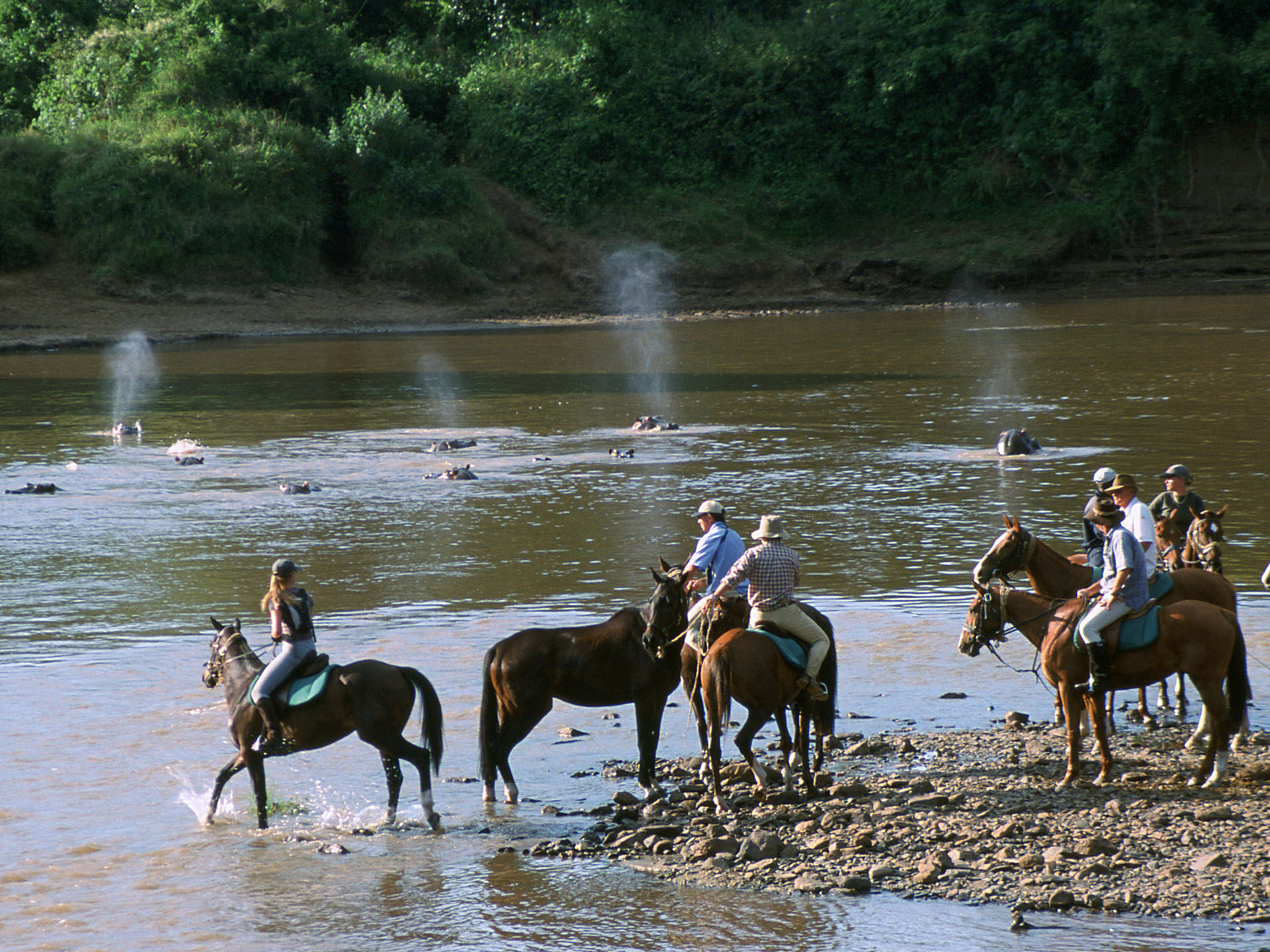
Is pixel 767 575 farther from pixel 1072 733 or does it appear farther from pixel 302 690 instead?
pixel 302 690

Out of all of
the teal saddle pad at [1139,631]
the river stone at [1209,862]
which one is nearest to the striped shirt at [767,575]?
the teal saddle pad at [1139,631]

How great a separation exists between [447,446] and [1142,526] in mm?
16337

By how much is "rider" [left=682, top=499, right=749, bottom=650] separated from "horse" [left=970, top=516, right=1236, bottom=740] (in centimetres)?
172

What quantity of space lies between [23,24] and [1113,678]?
207 ft

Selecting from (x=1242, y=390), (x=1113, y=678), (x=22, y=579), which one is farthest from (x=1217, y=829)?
(x=1242, y=390)

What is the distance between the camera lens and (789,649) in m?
9.35

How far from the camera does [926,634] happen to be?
1283 cm

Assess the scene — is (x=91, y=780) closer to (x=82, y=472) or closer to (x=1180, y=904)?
(x=1180, y=904)

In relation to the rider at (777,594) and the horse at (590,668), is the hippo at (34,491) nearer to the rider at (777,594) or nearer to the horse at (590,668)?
the horse at (590,668)

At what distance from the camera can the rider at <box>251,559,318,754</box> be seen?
9078 mm

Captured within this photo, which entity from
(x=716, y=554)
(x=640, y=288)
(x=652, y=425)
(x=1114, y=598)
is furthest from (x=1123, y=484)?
(x=640, y=288)

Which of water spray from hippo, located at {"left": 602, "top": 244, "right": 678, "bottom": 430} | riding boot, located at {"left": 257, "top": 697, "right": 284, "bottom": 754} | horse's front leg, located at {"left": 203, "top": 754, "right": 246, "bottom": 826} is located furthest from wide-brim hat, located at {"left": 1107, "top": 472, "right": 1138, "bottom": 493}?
water spray from hippo, located at {"left": 602, "top": 244, "right": 678, "bottom": 430}

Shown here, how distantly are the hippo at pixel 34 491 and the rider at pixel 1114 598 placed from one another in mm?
16546

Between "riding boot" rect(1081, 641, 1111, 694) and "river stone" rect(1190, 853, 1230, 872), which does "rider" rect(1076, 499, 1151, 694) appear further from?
"river stone" rect(1190, 853, 1230, 872)
